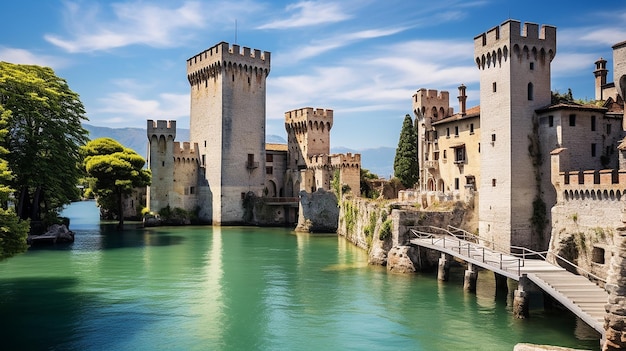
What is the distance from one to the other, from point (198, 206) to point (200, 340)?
49.4 metres

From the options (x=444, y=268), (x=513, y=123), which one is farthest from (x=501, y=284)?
(x=513, y=123)

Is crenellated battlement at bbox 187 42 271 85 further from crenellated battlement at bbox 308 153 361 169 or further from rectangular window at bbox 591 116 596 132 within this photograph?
rectangular window at bbox 591 116 596 132

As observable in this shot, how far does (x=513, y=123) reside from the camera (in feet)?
109

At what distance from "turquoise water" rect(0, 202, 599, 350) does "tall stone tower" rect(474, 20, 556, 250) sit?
15.1 ft

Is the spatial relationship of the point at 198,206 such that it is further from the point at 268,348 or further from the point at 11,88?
the point at 268,348

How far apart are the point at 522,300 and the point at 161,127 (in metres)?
52.6

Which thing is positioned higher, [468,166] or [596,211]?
[468,166]

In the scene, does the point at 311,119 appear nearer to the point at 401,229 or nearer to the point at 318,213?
the point at 318,213

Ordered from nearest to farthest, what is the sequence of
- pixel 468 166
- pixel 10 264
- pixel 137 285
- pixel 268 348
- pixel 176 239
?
pixel 268 348, pixel 137 285, pixel 10 264, pixel 468 166, pixel 176 239

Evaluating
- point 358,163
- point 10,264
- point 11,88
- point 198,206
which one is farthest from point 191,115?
point 10,264

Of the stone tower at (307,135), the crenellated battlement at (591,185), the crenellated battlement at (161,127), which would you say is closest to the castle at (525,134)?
the crenellated battlement at (591,185)

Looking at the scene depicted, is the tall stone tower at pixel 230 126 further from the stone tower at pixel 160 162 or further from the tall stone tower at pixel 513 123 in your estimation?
the tall stone tower at pixel 513 123

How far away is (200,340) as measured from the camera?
19.6 m

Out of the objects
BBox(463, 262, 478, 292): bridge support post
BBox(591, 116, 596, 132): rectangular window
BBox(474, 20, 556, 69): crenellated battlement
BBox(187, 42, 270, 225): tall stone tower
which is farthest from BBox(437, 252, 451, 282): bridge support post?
BBox(187, 42, 270, 225): tall stone tower
